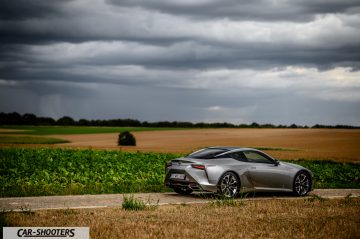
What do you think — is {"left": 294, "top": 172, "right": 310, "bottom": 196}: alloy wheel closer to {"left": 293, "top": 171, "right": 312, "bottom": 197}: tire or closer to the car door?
{"left": 293, "top": 171, "right": 312, "bottom": 197}: tire

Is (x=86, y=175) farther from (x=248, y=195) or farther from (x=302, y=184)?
(x=302, y=184)

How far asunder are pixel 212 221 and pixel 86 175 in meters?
11.5

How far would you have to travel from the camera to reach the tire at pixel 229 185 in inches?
603

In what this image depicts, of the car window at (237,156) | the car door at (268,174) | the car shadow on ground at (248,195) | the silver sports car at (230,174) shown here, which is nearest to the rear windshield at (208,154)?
the silver sports car at (230,174)

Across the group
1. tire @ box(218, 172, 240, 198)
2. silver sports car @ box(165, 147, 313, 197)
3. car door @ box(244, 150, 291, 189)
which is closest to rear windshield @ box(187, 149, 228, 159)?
silver sports car @ box(165, 147, 313, 197)

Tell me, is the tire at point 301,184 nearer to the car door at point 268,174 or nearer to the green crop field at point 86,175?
the car door at point 268,174

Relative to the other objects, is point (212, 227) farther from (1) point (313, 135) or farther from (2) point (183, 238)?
(1) point (313, 135)

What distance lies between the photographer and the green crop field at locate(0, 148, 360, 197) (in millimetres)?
18016

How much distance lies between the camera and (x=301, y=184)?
674 inches

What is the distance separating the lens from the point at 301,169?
1719 cm

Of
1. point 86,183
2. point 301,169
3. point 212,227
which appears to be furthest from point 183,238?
point 86,183

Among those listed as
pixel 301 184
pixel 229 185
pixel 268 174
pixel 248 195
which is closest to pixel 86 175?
pixel 248 195

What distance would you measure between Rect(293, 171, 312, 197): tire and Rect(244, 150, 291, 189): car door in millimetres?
362

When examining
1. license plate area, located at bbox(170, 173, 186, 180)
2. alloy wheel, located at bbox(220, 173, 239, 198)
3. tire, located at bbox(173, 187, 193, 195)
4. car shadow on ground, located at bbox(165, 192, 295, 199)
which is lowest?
car shadow on ground, located at bbox(165, 192, 295, 199)
